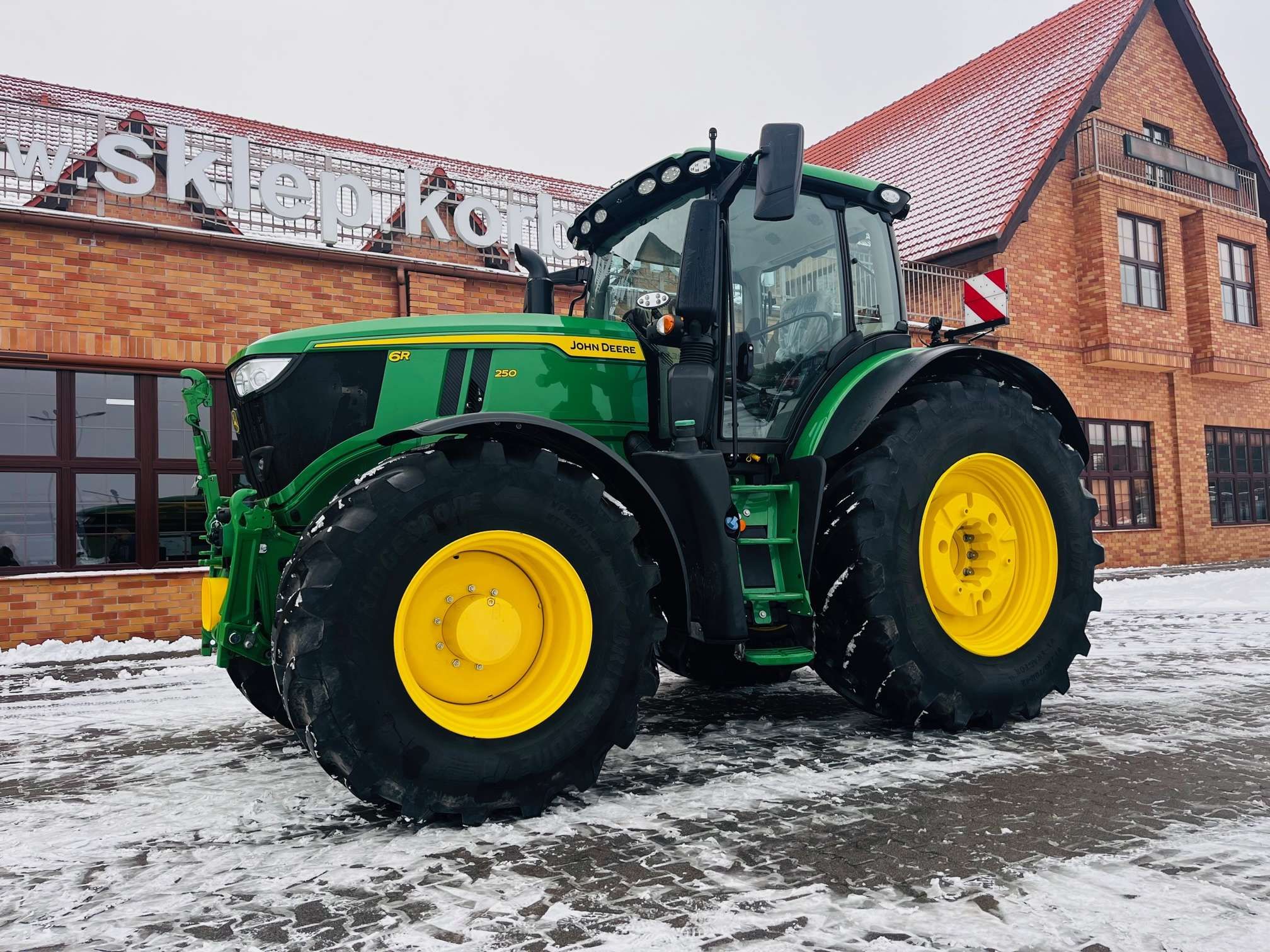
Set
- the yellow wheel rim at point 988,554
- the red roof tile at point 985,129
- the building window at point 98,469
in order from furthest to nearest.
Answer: the red roof tile at point 985,129 → the building window at point 98,469 → the yellow wheel rim at point 988,554

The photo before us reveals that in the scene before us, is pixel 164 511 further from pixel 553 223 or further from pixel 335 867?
pixel 335 867

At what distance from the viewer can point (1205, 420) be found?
17578 mm

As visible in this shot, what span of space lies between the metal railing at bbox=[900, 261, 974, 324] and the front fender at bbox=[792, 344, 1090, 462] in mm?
9653

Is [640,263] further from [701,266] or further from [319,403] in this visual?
[319,403]

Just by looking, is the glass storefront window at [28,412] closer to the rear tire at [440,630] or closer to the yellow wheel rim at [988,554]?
the rear tire at [440,630]

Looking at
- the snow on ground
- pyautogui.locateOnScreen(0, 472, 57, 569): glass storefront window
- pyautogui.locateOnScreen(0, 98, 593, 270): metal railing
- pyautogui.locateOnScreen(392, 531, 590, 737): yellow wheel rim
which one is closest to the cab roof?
pyautogui.locateOnScreen(392, 531, 590, 737): yellow wheel rim

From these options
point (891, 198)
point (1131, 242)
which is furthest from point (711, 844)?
point (1131, 242)

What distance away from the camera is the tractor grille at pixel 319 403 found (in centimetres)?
363

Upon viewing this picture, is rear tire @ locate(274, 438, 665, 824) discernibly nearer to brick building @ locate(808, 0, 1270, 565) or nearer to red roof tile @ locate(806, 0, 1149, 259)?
brick building @ locate(808, 0, 1270, 565)

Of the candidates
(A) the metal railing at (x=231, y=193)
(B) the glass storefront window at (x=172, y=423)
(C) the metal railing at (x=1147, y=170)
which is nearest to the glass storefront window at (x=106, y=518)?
(B) the glass storefront window at (x=172, y=423)

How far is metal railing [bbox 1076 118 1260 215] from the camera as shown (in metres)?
16.1

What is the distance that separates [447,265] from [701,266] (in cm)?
690

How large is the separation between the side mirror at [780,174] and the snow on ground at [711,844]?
2056 mm

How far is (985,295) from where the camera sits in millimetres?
12016
